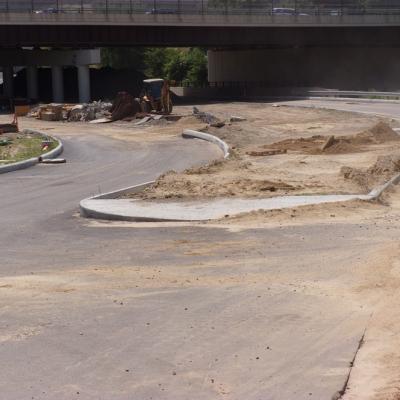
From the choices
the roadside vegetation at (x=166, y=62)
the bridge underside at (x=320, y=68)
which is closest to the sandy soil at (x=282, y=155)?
the bridge underside at (x=320, y=68)

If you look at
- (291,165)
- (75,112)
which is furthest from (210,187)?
(75,112)

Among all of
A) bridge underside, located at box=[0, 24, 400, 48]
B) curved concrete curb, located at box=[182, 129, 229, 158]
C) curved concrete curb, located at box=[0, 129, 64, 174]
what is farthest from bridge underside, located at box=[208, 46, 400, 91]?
curved concrete curb, located at box=[0, 129, 64, 174]

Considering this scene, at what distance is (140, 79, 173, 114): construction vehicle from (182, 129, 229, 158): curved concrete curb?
12.1 meters

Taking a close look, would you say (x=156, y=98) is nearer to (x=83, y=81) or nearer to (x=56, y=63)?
(x=83, y=81)

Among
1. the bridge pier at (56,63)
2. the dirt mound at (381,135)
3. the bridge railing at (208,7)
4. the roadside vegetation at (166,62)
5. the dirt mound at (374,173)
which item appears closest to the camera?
the dirt mound at (374,173)

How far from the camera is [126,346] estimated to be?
9039 millimetres

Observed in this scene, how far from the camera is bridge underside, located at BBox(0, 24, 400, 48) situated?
239ft

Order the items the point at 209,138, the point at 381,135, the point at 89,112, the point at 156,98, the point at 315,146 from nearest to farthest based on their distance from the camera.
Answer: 1. the point at 315,146
2. the point at 381,135
3. the point at 209,138
4. the point at 156,98
5. the point at 89,112

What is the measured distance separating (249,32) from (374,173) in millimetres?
58364

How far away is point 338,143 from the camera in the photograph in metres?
29.7

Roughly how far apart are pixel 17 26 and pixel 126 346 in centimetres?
6600

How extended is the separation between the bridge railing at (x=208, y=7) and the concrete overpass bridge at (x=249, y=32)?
0.08 metres

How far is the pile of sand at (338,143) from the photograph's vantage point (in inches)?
1146

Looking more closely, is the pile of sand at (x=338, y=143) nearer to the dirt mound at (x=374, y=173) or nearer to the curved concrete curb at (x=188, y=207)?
the dirt mound at (x=374, y=173)
